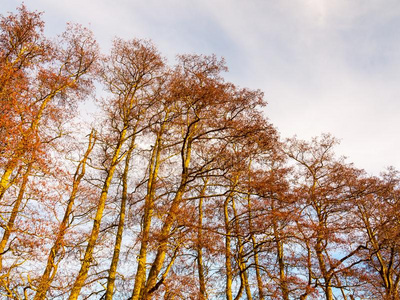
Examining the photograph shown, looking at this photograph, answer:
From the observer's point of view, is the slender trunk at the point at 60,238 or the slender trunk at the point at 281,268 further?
the slender trunk at the point at 281,268

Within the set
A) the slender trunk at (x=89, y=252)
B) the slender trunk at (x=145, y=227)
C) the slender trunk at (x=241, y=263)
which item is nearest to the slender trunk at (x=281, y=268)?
the slender trunk at (x=241, y=263)

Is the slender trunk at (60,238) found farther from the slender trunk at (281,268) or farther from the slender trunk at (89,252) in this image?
the slender trunk at (281,268)

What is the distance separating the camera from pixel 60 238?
27.8ft

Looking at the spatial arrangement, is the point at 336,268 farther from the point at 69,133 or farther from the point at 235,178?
the point at 69,133

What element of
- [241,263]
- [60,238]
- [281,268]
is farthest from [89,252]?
[281,268]

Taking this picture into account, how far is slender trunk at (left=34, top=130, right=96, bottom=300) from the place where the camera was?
7.92 meters

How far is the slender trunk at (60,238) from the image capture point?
7.92 meters

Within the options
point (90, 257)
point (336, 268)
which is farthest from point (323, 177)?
point (90, 257)

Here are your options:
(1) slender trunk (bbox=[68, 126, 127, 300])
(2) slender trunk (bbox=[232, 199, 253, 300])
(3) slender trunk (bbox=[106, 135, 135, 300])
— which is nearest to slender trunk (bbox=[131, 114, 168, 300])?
(3) slender trunk (bbox=[106, 135, 135, 300])

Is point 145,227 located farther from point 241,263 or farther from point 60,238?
point 241,263

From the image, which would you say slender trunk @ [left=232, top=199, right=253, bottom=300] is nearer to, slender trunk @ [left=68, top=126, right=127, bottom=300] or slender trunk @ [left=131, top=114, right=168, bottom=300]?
slender trunk @ [left=131, top=114, right=168, bottom=300]

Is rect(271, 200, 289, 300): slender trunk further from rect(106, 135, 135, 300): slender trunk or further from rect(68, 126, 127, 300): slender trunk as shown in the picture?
rect(68, 126, 127, 300): slender trunk

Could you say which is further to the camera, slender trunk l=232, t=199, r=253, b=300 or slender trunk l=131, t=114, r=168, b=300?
slender trunk l=232, t=199, r=253, b=300

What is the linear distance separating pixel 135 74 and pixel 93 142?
3838 mm
